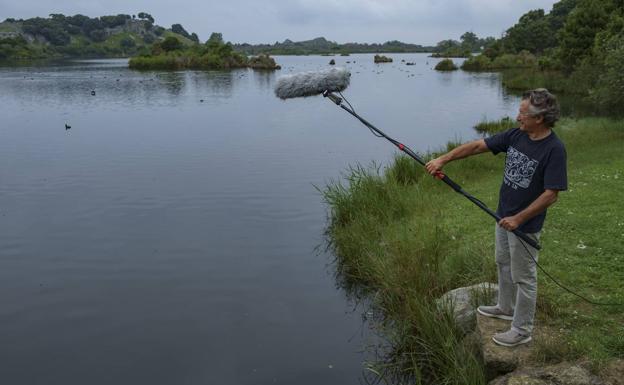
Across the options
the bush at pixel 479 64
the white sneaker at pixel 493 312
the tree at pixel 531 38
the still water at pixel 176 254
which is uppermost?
the tree at pixel 531 38

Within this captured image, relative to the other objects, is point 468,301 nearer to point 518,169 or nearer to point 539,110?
point 518,169

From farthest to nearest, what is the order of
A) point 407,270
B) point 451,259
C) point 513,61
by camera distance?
point 513,61
point 451,259
point 407,270

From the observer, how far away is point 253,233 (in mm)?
13930

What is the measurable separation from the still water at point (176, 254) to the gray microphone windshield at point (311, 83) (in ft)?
14.1

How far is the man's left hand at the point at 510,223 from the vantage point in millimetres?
5309

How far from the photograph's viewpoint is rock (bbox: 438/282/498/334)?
23.3 ft

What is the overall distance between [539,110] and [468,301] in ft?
10.7

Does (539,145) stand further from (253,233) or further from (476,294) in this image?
(253,233)

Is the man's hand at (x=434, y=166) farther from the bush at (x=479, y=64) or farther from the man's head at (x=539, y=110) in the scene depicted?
the bush at (x=479, y=64)

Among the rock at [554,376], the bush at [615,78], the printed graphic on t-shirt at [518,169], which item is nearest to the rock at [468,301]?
the rock at [554,376]

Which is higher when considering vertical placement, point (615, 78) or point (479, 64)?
point (479, 64)

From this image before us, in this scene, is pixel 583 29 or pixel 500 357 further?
pixel 583 29

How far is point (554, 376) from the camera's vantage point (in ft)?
17.7

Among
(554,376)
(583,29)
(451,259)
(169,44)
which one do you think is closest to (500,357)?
(554,376)
